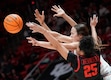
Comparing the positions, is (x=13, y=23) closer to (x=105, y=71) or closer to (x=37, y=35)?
(x=105, y=71)

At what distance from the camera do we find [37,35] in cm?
984

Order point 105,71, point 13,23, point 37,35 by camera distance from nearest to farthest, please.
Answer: point 105,71, point 13,23, point 37,35

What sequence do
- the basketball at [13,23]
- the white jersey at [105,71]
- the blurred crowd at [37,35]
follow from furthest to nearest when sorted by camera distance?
the blurred crowd at [37,35], the basketball at [13,23], the white jersey at [105,71]

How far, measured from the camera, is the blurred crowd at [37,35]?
910 centimetres

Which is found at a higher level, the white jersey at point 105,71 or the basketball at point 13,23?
the basketball at point 13,23

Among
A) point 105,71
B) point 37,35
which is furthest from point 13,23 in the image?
point 37,35

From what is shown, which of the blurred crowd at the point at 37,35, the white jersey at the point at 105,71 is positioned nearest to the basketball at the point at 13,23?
the white jersey at the point at 105,71

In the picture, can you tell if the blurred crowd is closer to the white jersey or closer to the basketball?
the basketball

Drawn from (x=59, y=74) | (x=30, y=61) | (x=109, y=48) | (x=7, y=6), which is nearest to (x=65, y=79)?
(x=59, y=74)

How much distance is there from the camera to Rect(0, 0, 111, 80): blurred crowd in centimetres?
910

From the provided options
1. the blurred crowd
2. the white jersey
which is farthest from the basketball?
the blurred crowd

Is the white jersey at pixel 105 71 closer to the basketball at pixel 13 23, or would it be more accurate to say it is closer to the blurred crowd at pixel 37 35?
the basketball at pixel 13 23

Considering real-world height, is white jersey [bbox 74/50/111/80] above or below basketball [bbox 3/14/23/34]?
below

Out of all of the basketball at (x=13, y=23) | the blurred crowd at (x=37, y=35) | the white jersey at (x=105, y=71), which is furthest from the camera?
the blurred crowd at (x=37, y=35)
